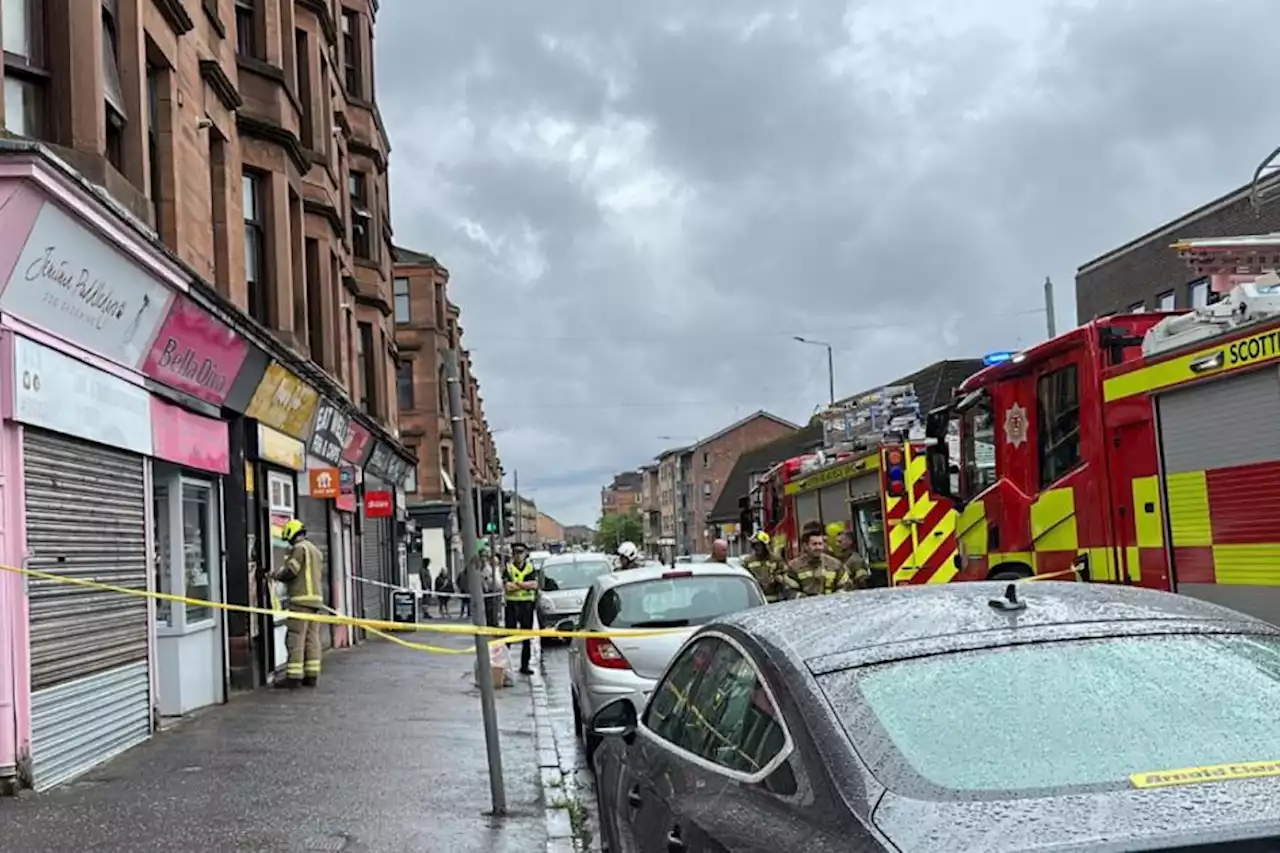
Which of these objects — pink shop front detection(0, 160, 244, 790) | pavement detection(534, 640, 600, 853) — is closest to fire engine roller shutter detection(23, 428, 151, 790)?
pink shop front detection(0, 160, 244, 790)

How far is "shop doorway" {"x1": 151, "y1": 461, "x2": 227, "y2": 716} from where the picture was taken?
12.3 metres

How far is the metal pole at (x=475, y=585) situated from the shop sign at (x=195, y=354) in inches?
166

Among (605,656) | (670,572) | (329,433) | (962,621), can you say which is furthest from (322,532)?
(962,621)

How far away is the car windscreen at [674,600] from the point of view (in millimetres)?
9664

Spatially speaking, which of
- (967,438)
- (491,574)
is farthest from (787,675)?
(491,574)

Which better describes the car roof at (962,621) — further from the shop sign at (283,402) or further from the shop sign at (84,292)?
the shop sign at (283,402)

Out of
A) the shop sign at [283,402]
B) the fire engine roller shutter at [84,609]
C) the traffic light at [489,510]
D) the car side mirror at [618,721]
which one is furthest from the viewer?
the traffic light at [489,510]

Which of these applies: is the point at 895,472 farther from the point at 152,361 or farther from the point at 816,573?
the point at 152,361

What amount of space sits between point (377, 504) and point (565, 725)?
14.2 metres

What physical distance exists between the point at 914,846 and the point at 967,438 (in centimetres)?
890

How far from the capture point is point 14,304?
8.48 m

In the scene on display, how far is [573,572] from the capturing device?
24969 mm

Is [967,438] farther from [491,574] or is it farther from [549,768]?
[491,574]

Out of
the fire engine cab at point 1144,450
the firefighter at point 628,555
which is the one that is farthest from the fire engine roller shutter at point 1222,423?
the firefighter at point 628,555
